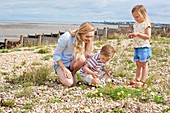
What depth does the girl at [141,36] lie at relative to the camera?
7285 millimetres

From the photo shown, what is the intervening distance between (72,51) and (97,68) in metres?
0.60

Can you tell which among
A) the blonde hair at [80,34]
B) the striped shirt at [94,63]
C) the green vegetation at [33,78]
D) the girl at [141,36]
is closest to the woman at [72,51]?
the blonde hair at [80,34]

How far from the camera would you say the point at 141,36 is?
23.9ft

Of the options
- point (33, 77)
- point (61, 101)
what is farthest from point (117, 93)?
point (33, 77)

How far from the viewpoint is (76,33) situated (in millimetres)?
6770

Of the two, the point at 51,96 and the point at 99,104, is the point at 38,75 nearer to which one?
the point at 51,96

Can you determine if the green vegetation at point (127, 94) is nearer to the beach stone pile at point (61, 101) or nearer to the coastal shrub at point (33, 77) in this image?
the beach stone pile at point (61, 101)

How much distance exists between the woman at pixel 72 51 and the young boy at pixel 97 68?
0.17 meters

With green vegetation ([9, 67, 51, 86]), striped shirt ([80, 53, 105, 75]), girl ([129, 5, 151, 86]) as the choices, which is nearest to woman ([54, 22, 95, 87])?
striped shirt ([80, 53, 105, 75])

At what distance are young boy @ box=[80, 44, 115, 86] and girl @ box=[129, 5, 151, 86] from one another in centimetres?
66

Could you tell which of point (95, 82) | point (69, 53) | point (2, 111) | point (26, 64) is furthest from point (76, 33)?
point (26, 64)

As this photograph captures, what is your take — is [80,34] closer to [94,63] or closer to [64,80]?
[94,63]

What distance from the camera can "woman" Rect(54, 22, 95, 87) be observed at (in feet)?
22.0

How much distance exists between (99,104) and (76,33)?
65.9 inches
